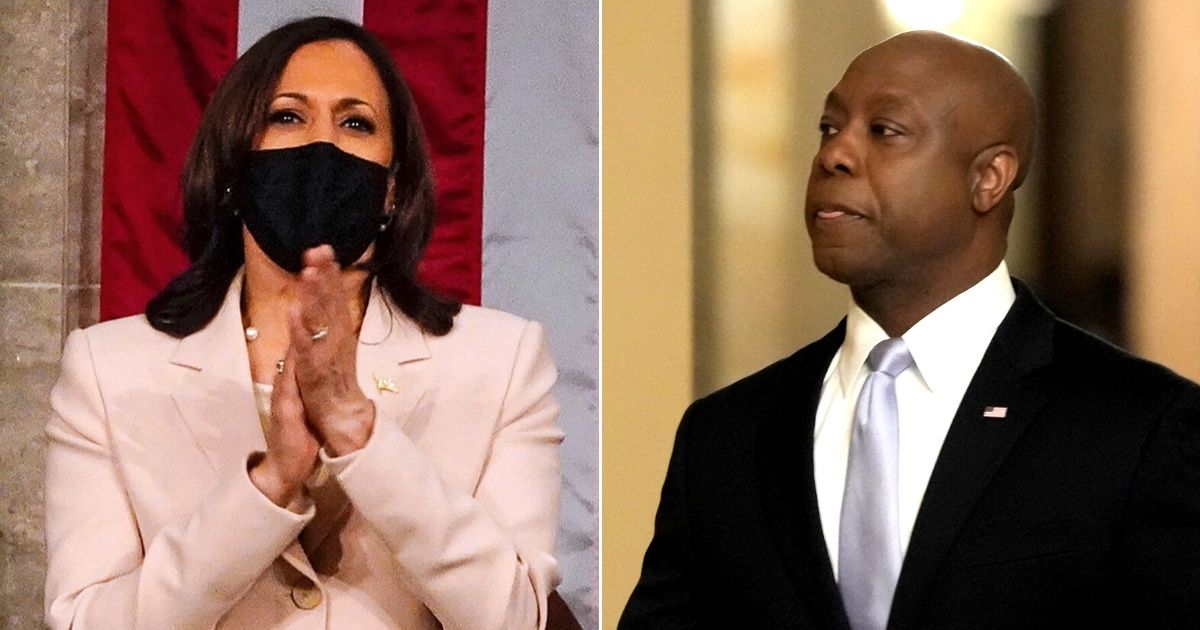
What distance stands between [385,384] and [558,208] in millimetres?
516

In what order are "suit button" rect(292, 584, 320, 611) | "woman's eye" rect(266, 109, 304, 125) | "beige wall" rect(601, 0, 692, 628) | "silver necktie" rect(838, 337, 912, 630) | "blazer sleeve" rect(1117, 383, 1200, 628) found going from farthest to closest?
"beige wall" rect(601, 0, 692, 628)
"woman's eye" rect(266, 109, 304, 125)
"suit button" rect(292, 584, 320, 611)
"silver necktie" rect(838, 337, 912, 630)
"blazer sleeve" rect(1117, 383, 1200, 628)

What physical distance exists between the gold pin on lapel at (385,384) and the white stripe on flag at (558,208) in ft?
0.94

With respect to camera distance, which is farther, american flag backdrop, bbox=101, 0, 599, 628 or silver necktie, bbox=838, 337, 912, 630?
american flag backdrop, bbox=101, 0, 599, 628

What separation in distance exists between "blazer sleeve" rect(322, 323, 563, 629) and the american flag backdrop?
0.08m

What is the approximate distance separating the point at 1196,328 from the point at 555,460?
1.28 m

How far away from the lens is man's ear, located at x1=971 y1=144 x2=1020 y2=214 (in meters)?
2.21

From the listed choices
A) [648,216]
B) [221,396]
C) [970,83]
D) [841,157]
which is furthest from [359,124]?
[970,83]

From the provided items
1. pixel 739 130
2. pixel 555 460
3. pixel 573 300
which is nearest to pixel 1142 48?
pixel 739 130

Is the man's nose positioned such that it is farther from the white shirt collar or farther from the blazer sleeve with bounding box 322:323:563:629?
the blazer sleeve with bounding box 322:323:563:629

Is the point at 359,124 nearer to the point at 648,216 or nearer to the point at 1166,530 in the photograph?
the point at 648,216

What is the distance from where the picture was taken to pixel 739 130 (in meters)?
3.19

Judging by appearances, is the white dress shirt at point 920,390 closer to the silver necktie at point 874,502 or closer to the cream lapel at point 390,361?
the silver necktie at point 874,502

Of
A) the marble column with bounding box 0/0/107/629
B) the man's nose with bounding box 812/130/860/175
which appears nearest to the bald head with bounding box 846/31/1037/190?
the man's nose with bounding box 812/130/860/175

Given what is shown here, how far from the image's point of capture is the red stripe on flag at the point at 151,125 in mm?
2906
